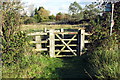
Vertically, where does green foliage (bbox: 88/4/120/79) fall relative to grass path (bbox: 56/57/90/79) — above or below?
above

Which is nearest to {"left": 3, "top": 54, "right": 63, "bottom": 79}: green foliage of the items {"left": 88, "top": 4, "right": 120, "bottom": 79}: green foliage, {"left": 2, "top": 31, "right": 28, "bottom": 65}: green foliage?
{"left": 2, "top": 31, "right": 28, "bottom": 65}: green foliage

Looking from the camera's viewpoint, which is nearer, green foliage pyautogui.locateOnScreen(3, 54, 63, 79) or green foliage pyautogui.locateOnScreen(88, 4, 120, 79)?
green foliage pyautogui.locateOnScreen(3, 54, 63, 79)

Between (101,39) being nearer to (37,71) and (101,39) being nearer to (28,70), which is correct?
(37,71)

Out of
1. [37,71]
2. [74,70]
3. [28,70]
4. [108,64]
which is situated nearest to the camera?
[108,64]

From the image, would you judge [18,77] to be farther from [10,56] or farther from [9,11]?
[9,11]

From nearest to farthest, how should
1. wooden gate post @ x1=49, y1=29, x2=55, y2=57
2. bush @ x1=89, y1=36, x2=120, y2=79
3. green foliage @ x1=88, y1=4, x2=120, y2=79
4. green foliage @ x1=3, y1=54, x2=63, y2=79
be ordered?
bush @ x1=89, y1=36, x2=120, y2=79
green foliage @ x1=3, y1=54, x2=63, y2=79
green foliage @ x1=88, y1=4, x2=120, y2=79
wooden gate post @ x1=49, y1=29, x2=55, y2=57

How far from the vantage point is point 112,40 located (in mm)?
5941

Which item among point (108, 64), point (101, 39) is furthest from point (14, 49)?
point (101, 39)

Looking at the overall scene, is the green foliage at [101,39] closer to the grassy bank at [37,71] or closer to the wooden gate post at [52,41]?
the grassy bank at [37,71]

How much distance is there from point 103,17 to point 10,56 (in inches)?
196

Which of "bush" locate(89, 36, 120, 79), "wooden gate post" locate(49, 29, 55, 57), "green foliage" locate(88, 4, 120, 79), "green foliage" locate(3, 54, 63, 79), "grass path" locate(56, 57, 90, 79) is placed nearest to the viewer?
"bush" locate(89, 36, 120, 79)

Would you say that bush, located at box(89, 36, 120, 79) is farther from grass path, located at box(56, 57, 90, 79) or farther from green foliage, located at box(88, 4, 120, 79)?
grass path, located at box(56, 57, 90, 79)

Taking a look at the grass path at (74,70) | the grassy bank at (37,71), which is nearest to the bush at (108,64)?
the grass path at (74,70)

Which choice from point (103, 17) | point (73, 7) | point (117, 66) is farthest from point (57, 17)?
point (117, 66)
